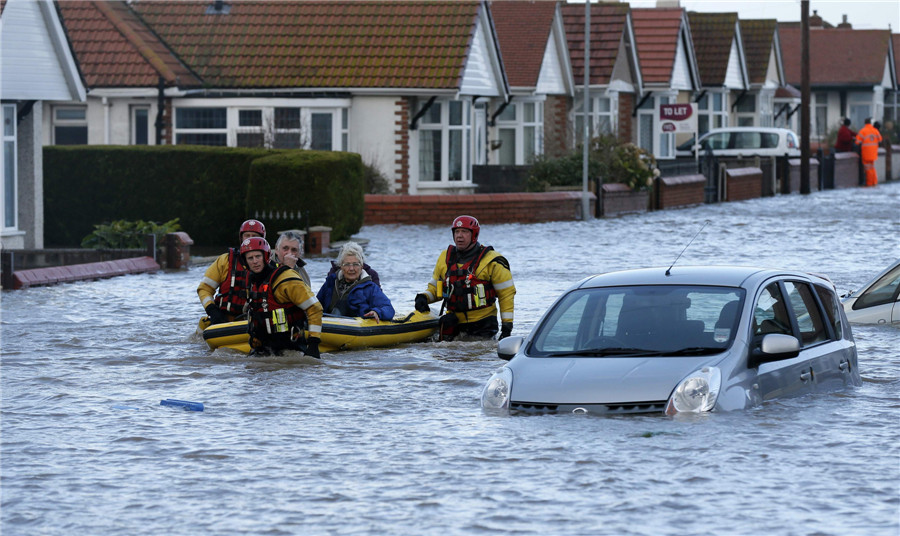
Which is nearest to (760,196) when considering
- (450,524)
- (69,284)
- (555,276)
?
(555,276)

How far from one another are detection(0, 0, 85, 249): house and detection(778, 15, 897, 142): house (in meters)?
59.6

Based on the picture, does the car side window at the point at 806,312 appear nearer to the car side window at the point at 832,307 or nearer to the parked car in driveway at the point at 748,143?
the car side window at the point at 832,307

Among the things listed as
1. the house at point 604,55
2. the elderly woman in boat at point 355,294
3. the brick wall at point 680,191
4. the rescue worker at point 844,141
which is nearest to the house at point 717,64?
the rescue worker at point 844,141

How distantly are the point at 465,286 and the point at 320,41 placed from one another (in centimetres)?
2602

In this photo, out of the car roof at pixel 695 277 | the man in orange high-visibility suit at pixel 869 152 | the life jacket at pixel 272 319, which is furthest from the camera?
the man in orange high-visibility suit at pixel 869 152

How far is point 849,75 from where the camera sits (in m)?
82.8

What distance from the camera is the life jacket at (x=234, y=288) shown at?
49.2 ft

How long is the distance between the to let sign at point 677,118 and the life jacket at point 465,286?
3015cm

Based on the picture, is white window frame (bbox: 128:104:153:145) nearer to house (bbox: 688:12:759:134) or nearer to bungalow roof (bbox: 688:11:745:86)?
house (bbox: 688:12:759:134)

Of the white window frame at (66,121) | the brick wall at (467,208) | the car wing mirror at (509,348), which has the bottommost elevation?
the car wing mirror at (509,348)

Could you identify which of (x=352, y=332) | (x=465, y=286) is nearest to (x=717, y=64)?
(x=465, y=286)

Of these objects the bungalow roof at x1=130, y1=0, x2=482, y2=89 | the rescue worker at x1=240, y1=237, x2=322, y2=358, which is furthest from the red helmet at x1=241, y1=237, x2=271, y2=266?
the bungalow roof at x1=130, y1=0, x2=482, y2=89

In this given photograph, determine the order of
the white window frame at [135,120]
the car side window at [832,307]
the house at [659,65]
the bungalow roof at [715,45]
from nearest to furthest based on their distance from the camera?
1. the car side window at [832,307]
2. the white window frame at [135,120]
3. the house at [659,65]
4. the bungalow roof at [715,45]

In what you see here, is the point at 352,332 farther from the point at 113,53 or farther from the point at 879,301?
the point at 113,53
